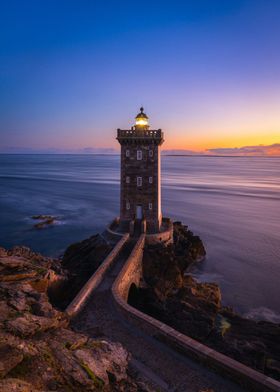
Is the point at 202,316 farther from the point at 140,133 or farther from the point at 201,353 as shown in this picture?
A: the point at 140,133

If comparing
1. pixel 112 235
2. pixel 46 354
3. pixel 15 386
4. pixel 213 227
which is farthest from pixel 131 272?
pixel 213 227

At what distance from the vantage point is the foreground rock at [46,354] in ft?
19.7

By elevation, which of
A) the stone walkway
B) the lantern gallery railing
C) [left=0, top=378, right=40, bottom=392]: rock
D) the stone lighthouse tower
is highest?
the lantern gallery railing

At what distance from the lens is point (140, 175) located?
71.5 ft

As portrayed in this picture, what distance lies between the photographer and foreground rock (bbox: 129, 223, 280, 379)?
1235 centimetres

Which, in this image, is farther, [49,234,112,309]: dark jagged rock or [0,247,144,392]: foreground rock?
[49,234,112,309]: dark jagged rock

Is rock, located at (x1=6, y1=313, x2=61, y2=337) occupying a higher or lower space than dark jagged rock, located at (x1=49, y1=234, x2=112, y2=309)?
higher

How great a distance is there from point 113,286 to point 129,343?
343 centimetres

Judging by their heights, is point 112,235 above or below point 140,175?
below

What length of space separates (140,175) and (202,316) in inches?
434

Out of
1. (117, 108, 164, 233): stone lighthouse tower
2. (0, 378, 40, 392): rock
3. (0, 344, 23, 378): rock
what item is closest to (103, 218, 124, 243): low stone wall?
(117, 108, 164, 233): stone lighthouse tower

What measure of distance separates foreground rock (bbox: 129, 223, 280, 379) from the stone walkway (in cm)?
378

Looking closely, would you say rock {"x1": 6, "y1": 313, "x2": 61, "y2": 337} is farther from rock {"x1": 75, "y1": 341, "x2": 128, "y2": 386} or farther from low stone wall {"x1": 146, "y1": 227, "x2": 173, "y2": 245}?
low stone wall {"x1": 146, "y1": 227, "x2": 173, "y2": 245}

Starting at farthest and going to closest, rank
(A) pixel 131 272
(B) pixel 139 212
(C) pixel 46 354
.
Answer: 1. (B) pixel 139 212
2. (A) pixel 131 272
3. (C) pixel 46 354
